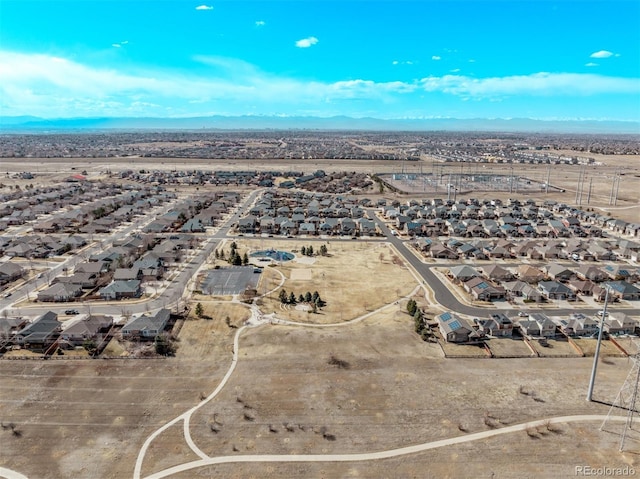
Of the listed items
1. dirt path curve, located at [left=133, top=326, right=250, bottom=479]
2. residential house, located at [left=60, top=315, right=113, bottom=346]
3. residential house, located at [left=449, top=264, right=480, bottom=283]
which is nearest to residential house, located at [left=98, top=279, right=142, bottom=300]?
residential house, located at [left=60, top=315, right=113, bottom=346]

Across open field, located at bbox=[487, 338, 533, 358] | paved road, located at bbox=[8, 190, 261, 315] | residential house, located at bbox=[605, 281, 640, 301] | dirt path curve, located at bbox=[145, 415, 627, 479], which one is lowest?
dirt path curve, located at bbox=[145, 415, 627, 479]

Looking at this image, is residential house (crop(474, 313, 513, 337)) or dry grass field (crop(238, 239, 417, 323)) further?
dry grass field (crop(238, 239, 417, 323))

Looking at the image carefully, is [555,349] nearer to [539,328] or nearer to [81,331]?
[539,328]

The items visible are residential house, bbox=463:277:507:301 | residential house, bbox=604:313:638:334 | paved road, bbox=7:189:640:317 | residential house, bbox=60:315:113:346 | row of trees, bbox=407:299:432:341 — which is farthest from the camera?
residential house, bbox=463:277:507:301

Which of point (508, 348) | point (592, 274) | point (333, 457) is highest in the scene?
point (592, 274)

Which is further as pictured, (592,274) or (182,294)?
(592,274)

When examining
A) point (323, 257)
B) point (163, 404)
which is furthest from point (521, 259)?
point (163, 404)

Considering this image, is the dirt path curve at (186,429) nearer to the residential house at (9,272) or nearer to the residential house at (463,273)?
the residential house at (463,273)

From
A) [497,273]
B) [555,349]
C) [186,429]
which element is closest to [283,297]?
[186,429]

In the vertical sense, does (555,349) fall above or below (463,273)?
below

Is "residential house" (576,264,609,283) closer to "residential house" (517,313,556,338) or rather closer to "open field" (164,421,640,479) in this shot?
"residential house" (517,313,556,338)

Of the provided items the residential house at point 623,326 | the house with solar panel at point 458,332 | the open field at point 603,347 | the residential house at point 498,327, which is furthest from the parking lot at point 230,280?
the residential house at point 623,326
